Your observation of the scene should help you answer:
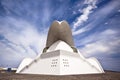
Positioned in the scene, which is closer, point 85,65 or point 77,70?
point 77,70

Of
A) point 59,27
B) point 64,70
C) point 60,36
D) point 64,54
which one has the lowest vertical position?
point 64,70

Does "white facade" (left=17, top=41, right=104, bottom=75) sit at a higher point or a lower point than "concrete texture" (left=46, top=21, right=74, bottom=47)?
lower

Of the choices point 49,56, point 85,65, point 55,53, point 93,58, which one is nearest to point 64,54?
point 55,53

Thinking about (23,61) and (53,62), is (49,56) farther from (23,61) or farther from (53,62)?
(23,61)

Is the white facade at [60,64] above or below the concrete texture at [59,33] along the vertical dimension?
below

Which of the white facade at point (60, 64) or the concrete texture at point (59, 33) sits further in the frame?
the concrete texture at point (59, 33)

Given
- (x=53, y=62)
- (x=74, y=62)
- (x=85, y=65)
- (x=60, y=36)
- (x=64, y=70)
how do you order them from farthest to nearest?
(x=60, y=36) → (x=85, y=65) → (x=74, y=62) → (x=53, y=62) → (x=64, y=70)

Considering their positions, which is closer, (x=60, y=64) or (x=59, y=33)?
(x=60, y=64)

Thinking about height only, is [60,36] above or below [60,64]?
above

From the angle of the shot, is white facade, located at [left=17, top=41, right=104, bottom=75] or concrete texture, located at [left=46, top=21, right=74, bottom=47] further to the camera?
concrete texture, located at [left=46, top=21, right=74, bottom=47]

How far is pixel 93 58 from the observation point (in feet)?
103

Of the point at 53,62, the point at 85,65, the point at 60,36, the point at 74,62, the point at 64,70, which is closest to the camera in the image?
the point at 64,70

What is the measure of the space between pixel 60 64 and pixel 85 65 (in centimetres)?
773

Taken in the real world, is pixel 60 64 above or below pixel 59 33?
below
